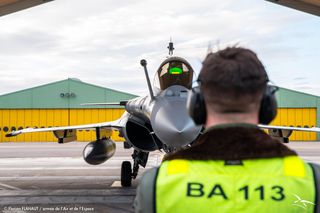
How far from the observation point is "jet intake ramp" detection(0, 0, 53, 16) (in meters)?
7.93

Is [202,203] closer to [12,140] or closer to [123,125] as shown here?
[123,125]

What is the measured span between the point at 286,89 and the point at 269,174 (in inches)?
1436

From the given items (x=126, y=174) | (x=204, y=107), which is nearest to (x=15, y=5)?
(x=126, y=174)

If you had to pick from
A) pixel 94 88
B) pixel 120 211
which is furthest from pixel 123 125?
pixel 94 88

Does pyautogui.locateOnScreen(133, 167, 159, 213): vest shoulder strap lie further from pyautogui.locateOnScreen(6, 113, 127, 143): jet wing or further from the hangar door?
the hangar door

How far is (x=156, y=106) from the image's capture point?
6.44 meters

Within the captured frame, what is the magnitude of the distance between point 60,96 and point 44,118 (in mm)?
2526

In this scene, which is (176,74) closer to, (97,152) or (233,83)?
(97,152)

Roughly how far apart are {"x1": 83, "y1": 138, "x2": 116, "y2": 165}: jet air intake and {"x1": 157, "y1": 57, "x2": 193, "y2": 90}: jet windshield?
3643 millimetres

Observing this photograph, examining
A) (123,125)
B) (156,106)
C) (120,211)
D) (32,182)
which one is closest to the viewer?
(156,106)

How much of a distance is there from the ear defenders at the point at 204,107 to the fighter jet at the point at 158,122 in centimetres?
410

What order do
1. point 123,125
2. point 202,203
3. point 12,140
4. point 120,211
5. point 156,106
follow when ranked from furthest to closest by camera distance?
point 12,140, point 123,125, point 120,211, point 156,106, point 202,203

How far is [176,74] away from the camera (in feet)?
24.6

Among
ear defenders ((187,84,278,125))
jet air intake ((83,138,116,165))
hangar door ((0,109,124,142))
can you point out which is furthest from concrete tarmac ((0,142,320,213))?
hangar door ((0,109,124,142))
